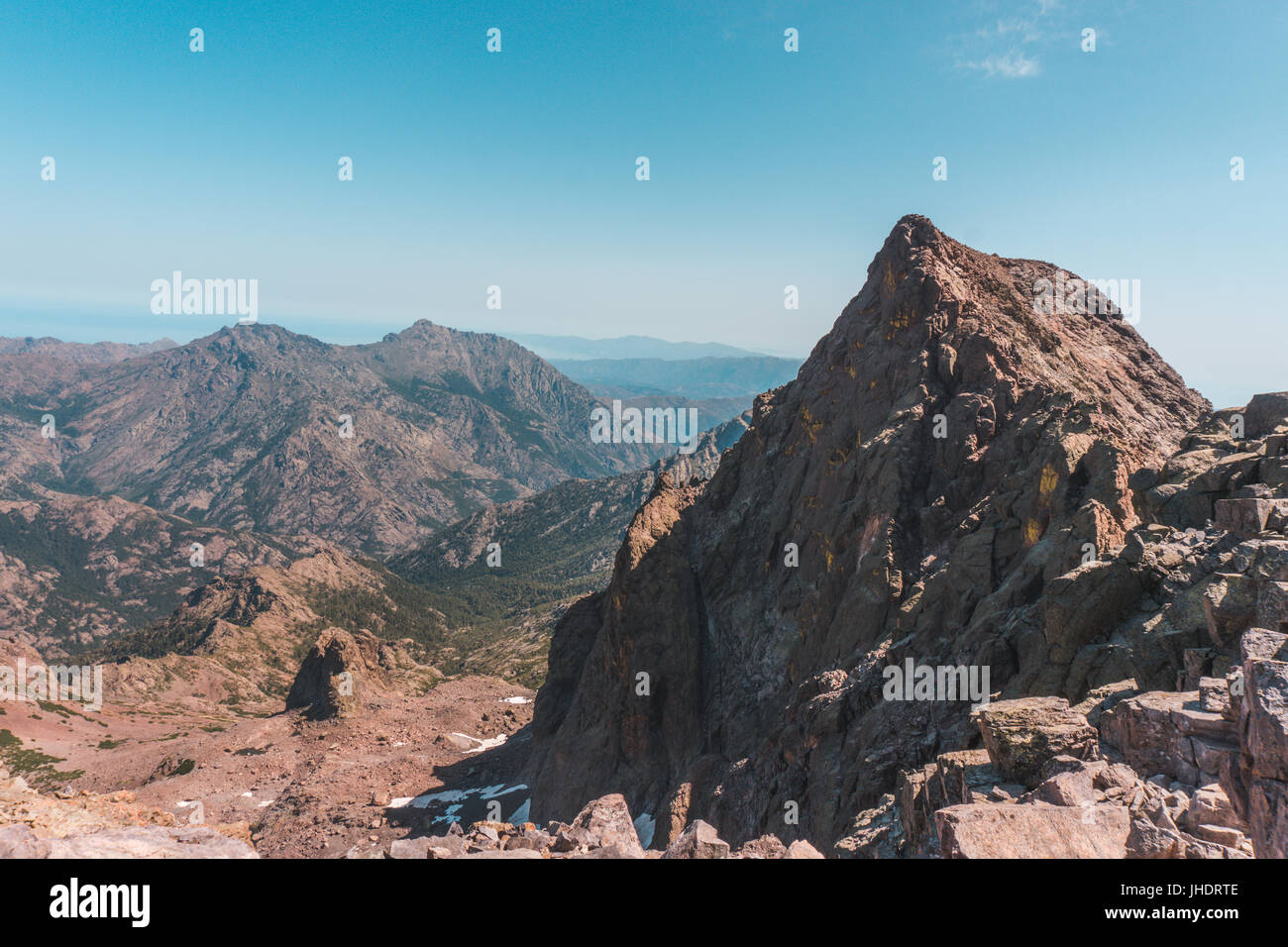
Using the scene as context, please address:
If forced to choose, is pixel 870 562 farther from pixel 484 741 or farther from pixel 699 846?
pixel 484 741

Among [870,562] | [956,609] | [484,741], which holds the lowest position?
[484,741]

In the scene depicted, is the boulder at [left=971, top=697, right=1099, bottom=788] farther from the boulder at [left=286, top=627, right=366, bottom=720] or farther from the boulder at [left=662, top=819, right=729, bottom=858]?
the boulder at [left=286, top=627, right=366, bottom=720]

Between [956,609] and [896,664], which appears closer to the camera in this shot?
[896,664]

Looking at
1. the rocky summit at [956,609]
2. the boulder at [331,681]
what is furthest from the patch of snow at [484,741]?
the rocky summit at [956,609]

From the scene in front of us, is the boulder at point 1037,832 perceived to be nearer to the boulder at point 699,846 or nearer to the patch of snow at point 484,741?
the boulder at point 699,846

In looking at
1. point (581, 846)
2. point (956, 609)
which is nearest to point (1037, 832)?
point (581, 846)
